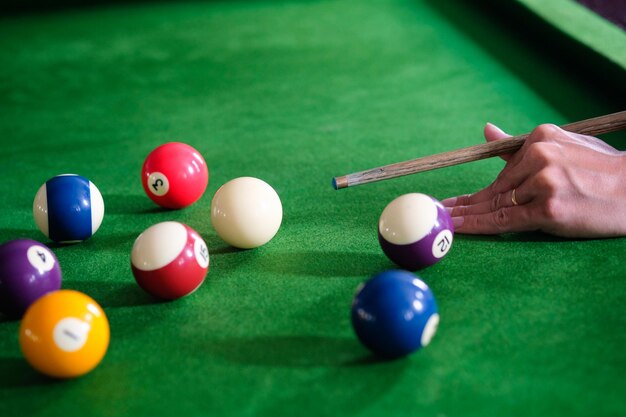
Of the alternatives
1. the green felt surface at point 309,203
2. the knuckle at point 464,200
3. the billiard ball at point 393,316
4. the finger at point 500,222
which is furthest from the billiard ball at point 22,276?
the knuckle at point 464,200

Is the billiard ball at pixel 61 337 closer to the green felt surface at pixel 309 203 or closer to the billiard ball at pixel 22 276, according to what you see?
the green felt surface at pixel 309 203

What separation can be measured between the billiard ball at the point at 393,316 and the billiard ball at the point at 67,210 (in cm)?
152

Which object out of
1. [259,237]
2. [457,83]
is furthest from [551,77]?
[259,237]

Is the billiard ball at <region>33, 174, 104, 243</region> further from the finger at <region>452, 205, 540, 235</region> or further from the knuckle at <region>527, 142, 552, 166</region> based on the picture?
the knuckle at <region>527, 142, 552, 166</region>

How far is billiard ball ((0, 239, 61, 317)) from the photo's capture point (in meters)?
2.72

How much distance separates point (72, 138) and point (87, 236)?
1.65 metres

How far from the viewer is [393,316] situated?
2.32 m

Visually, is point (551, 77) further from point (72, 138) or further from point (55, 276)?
point (55, 276)

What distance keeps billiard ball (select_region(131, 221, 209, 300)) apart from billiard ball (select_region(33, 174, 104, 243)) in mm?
615

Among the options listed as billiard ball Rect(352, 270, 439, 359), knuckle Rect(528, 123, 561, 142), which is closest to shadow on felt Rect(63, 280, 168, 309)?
billiard ball Rect(352, 270, 439, 359)

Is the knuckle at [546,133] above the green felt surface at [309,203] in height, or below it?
above

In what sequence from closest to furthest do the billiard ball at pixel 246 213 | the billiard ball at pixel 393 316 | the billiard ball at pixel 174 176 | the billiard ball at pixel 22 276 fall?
the billiard ball at pixel 393 316
the billiard ball at pixel 22 276
the billiard ball at pixel 246 213
the billiard ball at pixel 174 176

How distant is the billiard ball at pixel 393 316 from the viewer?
2319 mm

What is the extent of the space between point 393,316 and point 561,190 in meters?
1.04
